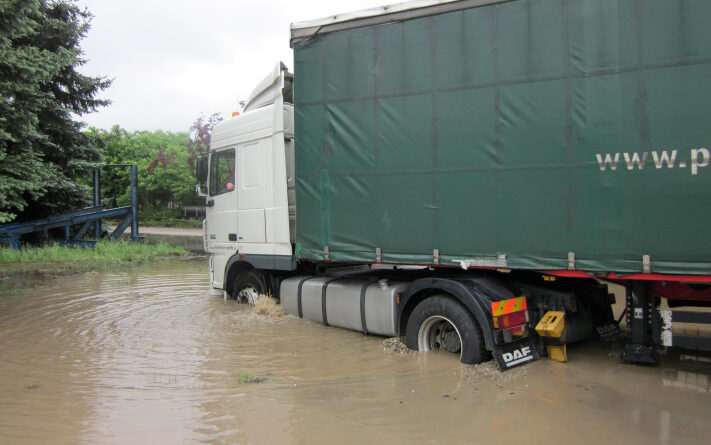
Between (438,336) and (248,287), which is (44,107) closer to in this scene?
(248,287)

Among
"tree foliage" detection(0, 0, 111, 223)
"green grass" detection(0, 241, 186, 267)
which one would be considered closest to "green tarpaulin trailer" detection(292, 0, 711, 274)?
"tree foliage" detection(0, 0, 111, 223)

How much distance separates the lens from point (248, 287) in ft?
28.6

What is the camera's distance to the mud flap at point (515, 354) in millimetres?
5215

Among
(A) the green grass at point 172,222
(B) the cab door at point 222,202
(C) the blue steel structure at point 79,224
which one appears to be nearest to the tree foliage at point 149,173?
(A) the green grass at point 172,222

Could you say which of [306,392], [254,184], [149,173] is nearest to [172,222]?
[149,173]

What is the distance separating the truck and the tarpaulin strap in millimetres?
22

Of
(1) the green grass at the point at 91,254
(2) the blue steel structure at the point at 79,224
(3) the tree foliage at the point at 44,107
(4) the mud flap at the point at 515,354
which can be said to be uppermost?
(3) the tree foliage at the point at 44,107

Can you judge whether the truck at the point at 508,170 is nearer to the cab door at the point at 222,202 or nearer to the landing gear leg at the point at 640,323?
the landing gear leg at the point at 640,323

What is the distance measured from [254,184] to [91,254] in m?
11.6

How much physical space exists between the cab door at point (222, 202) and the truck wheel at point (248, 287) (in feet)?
1.66

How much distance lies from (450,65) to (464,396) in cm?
335

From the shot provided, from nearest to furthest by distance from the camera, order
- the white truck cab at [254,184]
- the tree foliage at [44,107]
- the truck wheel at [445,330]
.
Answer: the truck wheel at [445,330] < the white truck cab at [254,184] < the tree foliage at [44,107]

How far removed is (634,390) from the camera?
15.8 feet

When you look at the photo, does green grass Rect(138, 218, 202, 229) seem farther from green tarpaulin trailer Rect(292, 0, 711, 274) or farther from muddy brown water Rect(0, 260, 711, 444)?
green tarpaulin trailer Rect(292, 0, 711, 274)
